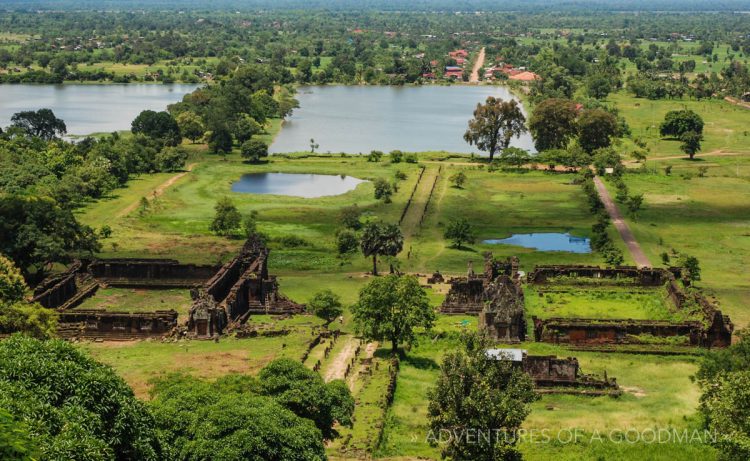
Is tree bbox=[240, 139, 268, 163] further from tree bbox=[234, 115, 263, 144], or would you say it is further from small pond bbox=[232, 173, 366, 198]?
tree bbox=[234, 115, 263, 144]

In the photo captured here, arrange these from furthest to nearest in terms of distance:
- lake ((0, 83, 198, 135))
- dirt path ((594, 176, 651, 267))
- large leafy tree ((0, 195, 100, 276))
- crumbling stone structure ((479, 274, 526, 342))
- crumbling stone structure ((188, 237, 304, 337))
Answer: lake ((0, 83, 198, 135))
dirt path ((594, 176, 651, 267))
large leafy tree ((0, 195, 100, 276))
crumbling stone structure ((188, 237, 304, 337))
crumbling stone structure ((479, 274, 526, 342))

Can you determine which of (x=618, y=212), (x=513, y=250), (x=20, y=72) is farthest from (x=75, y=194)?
(x=20, y=72)

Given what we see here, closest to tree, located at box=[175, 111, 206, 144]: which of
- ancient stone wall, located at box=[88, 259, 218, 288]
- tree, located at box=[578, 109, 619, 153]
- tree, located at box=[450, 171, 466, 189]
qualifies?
tree, located at box=[450, 171, 466, 189]

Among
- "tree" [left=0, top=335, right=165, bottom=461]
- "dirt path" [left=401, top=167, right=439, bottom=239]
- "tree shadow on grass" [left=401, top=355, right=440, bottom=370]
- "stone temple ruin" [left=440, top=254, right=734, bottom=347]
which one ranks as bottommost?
"dirt path" [left=401, top=167, right=439, bottom=239]

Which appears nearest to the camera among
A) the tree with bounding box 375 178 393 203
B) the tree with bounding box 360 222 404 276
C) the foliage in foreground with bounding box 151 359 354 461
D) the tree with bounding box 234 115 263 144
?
the foliage in foreground with bounding box 151 359 354 461

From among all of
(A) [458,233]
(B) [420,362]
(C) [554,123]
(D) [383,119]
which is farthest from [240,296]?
(D) [383,119]

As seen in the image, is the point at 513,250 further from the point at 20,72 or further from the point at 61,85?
the point at 20,72
